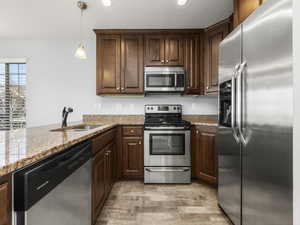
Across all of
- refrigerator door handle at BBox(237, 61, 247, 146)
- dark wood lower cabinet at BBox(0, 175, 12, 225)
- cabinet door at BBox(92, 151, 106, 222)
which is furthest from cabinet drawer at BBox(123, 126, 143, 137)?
dark wood lower cabinet at BBox(0, 175, 12, 225)

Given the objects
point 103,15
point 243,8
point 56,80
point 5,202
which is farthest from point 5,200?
point 56,80

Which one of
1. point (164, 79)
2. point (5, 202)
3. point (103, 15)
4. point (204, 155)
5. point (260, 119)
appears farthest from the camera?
point (164, 79)

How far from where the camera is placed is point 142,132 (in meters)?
3.61

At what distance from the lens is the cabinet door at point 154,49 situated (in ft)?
12.5

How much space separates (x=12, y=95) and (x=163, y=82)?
9.18ft

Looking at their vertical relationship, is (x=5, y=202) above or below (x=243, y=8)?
below

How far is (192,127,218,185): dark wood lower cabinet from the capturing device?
10.5 feet

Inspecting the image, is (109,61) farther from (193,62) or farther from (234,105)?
(234,105)

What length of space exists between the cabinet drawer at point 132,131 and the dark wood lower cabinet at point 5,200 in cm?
278

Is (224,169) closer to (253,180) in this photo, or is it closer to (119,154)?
(253,180)

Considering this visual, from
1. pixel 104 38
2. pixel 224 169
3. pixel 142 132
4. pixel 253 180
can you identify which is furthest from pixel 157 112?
pixel 253 180

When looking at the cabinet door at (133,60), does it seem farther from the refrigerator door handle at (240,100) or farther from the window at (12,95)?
the refrigerator door handle at (240,100)

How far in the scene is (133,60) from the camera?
12.5 feet

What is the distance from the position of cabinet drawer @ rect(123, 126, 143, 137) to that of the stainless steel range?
0.47ft
